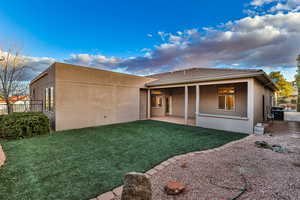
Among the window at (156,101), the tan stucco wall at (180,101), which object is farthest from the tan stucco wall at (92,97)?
the tan stucco wall at (180,101)

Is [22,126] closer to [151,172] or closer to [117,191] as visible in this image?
[117,191]

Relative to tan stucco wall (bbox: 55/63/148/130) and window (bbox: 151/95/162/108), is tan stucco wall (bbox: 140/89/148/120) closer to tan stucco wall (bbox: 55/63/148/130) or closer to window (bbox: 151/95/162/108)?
tan stucco wall (bbox: 55/63/148/130)

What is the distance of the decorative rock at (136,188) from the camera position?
168cm

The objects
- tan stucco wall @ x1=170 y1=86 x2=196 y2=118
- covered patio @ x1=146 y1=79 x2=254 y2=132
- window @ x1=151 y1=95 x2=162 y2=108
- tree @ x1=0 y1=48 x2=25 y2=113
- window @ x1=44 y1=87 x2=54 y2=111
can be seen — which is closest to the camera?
A: covered patio @ x1=146 y1=79 x2=254 y2=132

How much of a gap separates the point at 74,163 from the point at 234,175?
3.56 metres

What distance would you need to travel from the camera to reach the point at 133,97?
31.2 ft

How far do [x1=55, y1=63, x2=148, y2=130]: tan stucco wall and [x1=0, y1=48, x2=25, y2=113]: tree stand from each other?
22.1 ft

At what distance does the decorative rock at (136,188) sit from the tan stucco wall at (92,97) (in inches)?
245

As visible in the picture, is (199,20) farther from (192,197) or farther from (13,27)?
(13,27)

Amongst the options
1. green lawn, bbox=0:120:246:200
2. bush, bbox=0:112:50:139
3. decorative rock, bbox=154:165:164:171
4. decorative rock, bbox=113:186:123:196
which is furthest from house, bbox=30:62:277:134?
decorative rock, bbox=113:186:123:196

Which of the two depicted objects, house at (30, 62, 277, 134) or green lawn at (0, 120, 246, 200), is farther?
house at (30, 62, 277, 134)

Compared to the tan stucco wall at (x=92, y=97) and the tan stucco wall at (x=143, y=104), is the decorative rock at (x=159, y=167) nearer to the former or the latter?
the tan stucco wall at (x=92, y=97)

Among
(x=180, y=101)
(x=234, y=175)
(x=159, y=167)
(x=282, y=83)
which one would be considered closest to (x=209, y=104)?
(x=180, y=101)

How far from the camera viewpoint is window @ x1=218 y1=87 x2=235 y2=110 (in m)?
8.93
